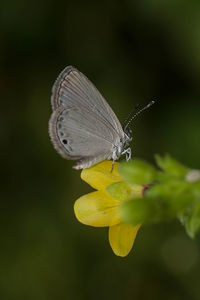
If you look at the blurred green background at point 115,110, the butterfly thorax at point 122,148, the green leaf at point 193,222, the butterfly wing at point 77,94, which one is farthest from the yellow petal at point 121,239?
the blurred green background at point 115,110

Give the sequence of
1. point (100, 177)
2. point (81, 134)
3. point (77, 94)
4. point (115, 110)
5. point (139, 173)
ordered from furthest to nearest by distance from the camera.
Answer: point (115, 110)
point (81, 134)
point (77, 94)
point (100, 177)
point (139, 173)

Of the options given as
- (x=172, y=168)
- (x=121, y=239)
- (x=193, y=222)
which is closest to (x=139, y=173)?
(x=172, y=168)

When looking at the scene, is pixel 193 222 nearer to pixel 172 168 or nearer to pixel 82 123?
pixel 172 168

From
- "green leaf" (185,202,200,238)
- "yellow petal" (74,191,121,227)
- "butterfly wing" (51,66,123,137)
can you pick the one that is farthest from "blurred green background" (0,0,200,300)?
"green leaf" (185,202,200,238)

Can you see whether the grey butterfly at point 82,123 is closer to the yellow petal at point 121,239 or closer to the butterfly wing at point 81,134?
the butterfly wing at point 81,134

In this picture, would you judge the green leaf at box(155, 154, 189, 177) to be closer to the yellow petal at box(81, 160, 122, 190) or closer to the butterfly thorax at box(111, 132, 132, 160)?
the yellow petal at box(81, 160, 122, 190)

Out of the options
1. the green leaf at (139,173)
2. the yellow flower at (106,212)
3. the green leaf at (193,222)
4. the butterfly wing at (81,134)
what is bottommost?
the green leaf at (193,222)

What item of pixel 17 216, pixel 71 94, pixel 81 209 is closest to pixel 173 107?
pixel 17 216
